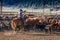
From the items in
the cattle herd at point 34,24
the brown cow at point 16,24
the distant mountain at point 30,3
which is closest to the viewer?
the cattle herd at point 34,24

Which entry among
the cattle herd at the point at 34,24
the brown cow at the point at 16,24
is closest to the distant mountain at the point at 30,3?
the cattle herd at the point at 34,24

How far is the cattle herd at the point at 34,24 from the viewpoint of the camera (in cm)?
1352

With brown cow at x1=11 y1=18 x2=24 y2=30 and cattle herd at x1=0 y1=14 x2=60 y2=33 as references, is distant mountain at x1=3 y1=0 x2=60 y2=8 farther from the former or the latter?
brown cow at x1=11 y1=18 x2=24 y2=30

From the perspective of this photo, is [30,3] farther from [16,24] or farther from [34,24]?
[16,24]

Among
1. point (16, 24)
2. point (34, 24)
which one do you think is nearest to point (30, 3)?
point (34, 24)

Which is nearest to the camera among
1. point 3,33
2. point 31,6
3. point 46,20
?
point 3,33

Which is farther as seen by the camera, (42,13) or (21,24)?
(42,13)

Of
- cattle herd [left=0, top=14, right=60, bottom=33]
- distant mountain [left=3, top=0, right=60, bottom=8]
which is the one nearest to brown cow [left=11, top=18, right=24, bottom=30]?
cattle herd [left=0, top=14, right=60, bottom=33]

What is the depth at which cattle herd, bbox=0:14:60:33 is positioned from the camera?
44.4 feet

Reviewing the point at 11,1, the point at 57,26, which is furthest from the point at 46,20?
the point at 11,1

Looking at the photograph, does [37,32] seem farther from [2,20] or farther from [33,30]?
[2,20]

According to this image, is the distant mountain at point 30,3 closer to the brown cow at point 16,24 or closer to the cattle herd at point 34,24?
the cattle herd at point 34,24

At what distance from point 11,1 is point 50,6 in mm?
2394

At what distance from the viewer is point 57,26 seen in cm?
1375
